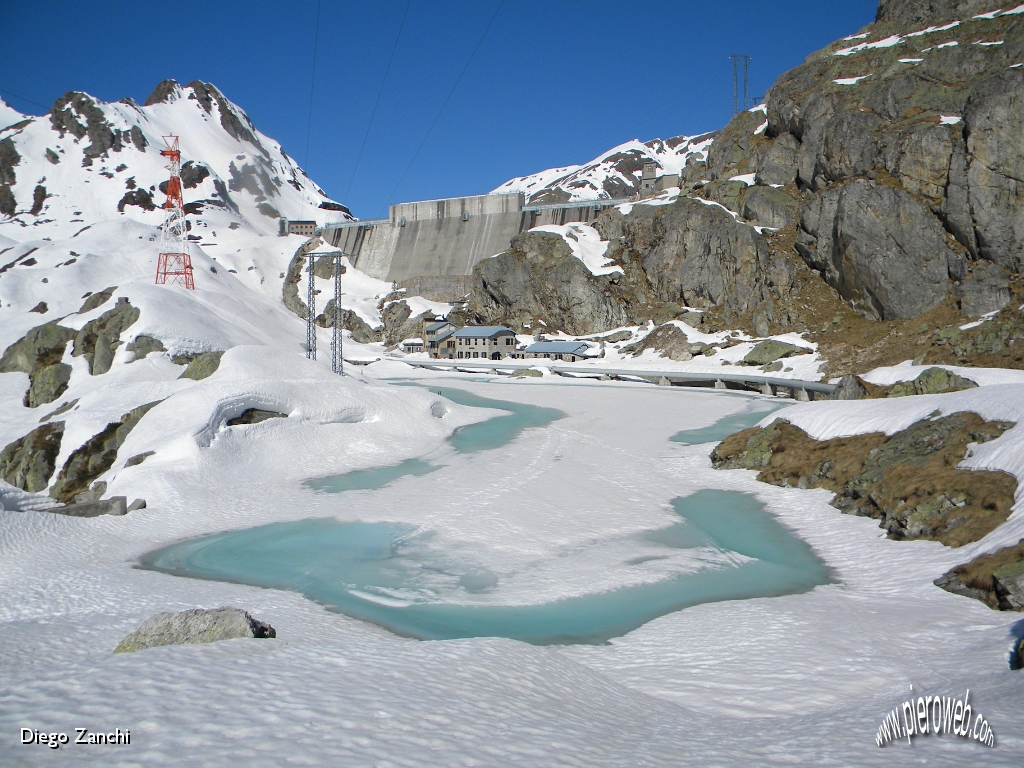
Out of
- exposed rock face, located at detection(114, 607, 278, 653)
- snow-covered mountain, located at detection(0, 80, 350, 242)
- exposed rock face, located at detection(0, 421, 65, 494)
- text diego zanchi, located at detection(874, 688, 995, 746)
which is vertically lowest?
text diego zanchi, located at detection(874, 688, 995, 746)

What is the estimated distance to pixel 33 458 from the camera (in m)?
30.1

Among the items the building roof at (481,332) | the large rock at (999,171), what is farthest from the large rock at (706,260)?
the building roof at (481,332)

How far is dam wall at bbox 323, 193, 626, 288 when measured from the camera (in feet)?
349

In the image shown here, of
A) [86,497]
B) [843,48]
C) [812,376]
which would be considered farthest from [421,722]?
[843,48]

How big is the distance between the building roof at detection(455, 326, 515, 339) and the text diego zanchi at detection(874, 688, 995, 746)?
7804 cm

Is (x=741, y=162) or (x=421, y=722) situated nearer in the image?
(x=421, y=722)

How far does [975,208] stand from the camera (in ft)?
207

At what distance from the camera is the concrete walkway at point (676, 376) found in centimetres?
5300

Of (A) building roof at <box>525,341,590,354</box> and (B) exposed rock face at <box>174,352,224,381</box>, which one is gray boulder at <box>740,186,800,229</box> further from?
(B) exposed rock face at <box>174,352,224,381</box>

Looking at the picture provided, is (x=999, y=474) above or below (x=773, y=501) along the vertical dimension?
above

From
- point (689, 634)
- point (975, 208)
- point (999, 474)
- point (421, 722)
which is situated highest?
point (975, 208)

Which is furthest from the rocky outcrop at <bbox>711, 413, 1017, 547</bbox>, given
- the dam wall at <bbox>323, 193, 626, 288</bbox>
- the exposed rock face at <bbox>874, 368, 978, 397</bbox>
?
the dam wall at <bbox>323, 193, 626, 288</bbox>

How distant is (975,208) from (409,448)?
196 feet

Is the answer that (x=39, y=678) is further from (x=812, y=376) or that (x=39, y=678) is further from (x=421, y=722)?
(x=812, y=376)
